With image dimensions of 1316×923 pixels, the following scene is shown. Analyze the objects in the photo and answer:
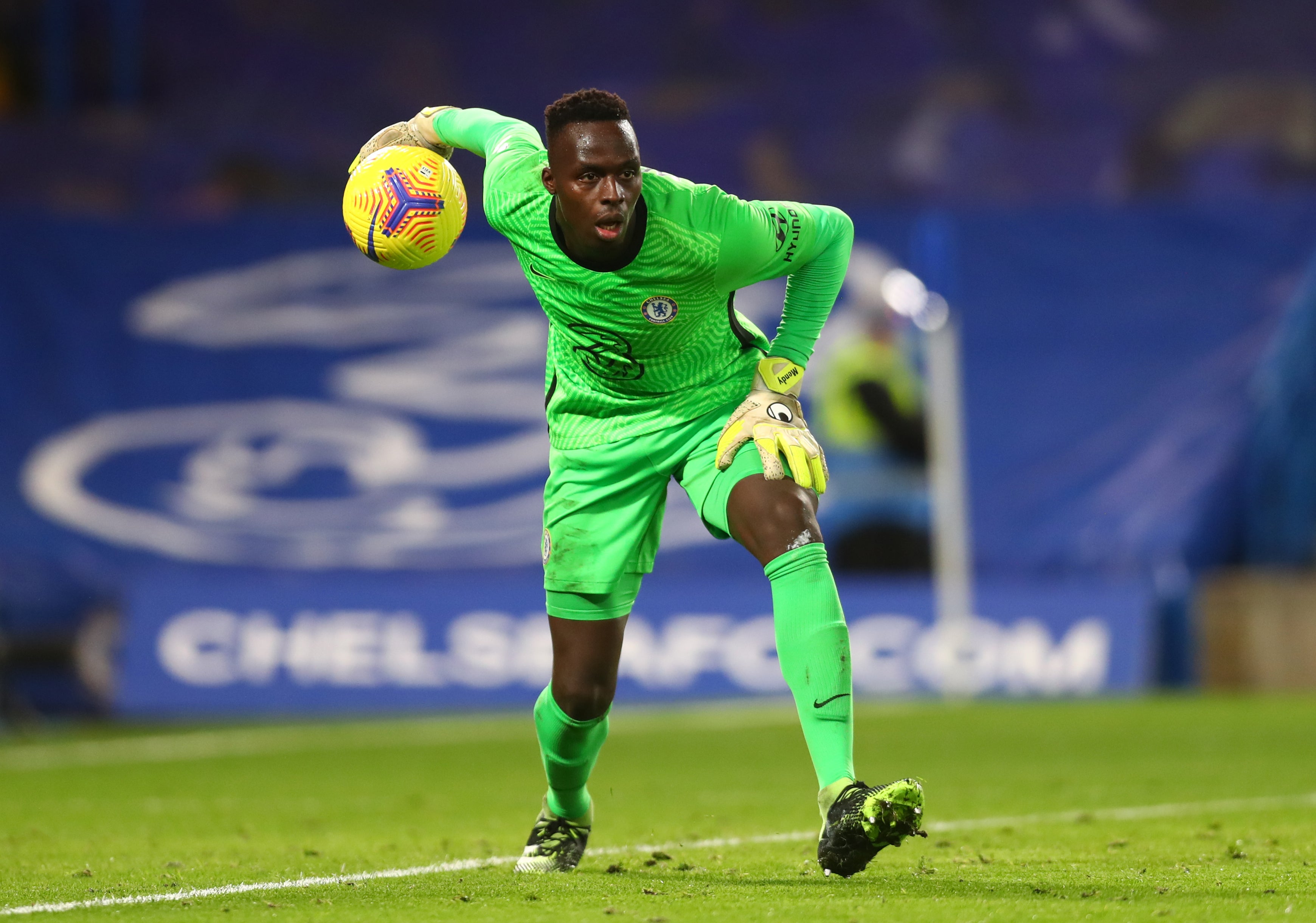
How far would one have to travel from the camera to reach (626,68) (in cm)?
Result: 1881

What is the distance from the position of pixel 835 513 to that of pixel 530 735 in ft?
16.6

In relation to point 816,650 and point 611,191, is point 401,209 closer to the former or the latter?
point 611,191

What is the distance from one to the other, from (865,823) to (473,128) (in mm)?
2559

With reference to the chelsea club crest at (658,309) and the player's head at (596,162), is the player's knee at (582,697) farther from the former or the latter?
the player's head at (596,162)

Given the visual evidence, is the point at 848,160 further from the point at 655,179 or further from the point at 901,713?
the point at 655,179

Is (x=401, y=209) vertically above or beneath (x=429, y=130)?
beneath

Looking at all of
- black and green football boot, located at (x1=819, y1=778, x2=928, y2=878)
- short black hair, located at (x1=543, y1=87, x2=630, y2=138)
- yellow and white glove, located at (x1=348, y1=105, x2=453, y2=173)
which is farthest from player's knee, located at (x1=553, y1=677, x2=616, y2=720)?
yellow and white glove, located at (x1=348, y1=105, x2=453, y2=173)

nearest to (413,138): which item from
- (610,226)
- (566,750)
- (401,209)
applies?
(401,209)

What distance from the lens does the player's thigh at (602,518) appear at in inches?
209

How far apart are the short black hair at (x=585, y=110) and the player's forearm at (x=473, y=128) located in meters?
0.63

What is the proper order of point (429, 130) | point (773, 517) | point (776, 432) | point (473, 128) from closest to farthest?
point (773, 517) → point (776, 432) → point (473, 128) → point (429, 130)

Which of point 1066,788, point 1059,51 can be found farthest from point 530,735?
point 1059,51

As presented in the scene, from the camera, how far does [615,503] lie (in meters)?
5.33

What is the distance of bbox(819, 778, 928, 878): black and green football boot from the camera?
14.5 ft
